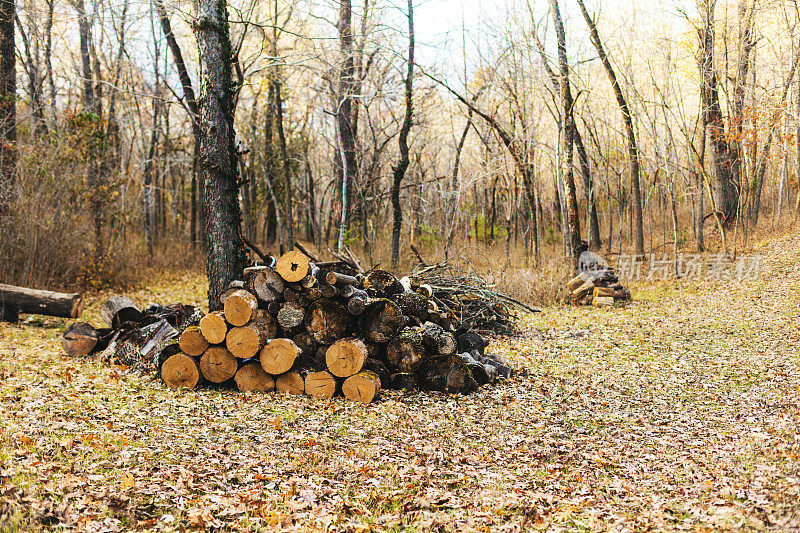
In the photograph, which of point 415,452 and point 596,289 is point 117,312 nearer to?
point 415,452

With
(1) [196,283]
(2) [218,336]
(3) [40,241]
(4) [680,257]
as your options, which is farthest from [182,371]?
(4) [680,257]

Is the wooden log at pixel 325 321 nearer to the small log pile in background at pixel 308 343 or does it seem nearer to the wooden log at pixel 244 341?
the small log pile in background at pixel 308 343

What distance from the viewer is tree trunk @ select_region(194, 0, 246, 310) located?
26.7 feet

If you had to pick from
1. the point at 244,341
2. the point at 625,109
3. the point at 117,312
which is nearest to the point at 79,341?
the point at 117,312

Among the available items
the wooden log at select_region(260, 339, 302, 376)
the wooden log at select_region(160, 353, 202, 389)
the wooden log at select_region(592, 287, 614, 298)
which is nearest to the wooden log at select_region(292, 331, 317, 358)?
the wooden log at select_region(260, 339, 302, 376)

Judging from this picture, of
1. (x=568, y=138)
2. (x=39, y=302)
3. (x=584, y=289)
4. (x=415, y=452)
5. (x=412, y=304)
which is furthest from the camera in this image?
(x=568, y=138)

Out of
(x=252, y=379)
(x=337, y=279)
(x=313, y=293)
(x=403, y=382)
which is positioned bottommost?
(x=403, y=382)

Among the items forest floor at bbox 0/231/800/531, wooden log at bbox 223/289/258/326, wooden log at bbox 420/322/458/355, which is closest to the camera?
forest floor at bbox 0/231/800/531

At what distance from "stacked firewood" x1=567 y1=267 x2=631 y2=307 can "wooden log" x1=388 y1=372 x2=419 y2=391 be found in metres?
8.36

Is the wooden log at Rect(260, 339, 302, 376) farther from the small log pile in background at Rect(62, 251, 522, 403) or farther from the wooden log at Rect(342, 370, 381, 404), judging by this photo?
the wooden log at Rect(342, 370, 381, 404)

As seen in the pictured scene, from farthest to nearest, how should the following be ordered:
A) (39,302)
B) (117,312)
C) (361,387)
Result: (39,302)
(117,312)
(361,387)

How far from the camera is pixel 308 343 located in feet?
21.4

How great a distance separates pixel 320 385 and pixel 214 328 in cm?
130

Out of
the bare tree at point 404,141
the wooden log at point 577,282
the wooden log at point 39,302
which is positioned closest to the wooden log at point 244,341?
the wooden log at point 39,302
